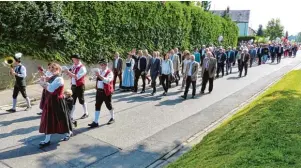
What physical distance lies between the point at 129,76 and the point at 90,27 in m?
4.31

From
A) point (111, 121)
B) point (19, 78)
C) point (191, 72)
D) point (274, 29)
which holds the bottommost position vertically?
point (111, 121)

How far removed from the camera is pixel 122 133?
8.03m

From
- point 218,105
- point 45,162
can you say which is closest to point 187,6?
point 218,105

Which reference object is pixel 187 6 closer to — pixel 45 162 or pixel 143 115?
pixel 143 115

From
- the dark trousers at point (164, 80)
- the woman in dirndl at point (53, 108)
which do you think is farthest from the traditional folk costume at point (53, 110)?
the dark trousers at point (164, 80)

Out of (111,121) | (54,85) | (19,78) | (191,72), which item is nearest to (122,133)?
(111,121)

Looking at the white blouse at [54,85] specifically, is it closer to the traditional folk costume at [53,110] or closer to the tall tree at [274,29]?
the traditional folk costume at [53,110]

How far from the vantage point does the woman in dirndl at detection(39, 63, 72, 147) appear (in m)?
6.75

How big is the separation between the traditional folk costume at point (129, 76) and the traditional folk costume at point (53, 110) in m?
6.71

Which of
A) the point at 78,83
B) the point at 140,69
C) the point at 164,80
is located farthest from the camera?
the point at 140,69

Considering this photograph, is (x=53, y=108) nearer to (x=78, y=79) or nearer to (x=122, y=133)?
(x=78, y=79)

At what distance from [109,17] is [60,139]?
11104mm

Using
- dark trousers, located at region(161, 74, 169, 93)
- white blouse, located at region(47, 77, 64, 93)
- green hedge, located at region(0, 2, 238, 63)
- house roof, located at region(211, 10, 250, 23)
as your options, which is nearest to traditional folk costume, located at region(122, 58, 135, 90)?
dark trousers, located at region(161, 74, 169, 93)

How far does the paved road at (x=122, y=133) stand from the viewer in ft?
20.9
